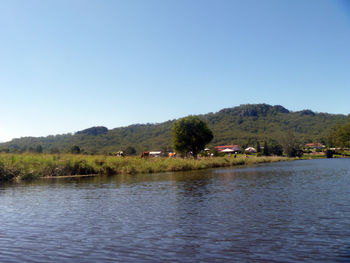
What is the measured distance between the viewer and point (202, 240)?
365 inches

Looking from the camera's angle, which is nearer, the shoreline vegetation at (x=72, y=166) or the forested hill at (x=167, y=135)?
the shoreline vegetation at (x=72, y=166)

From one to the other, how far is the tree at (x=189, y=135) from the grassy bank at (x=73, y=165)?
2121cm

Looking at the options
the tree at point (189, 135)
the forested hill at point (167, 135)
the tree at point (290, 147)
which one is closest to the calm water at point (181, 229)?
the tree at point (189, 135)

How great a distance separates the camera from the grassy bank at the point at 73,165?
34.5 metres

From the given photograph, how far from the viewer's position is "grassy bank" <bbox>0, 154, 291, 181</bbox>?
3453 centimetres

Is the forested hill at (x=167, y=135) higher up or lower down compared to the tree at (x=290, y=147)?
higher up

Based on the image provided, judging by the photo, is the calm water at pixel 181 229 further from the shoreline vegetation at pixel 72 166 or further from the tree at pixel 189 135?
the tree at pixel 189 135

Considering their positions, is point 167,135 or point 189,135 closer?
point 189,135

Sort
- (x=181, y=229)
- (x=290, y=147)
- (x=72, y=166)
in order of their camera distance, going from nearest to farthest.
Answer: (x=181, y=229)
(x=72, y=166)
(x=290, y=147)

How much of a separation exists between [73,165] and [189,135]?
1464 inches

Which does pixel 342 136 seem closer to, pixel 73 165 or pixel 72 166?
pixel 73 165

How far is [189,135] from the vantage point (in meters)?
72.0

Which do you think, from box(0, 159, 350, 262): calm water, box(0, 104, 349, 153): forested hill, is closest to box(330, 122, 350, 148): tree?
box(0, 104, 349, 153): forested hill

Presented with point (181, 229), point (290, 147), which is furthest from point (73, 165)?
point (290, 147)
